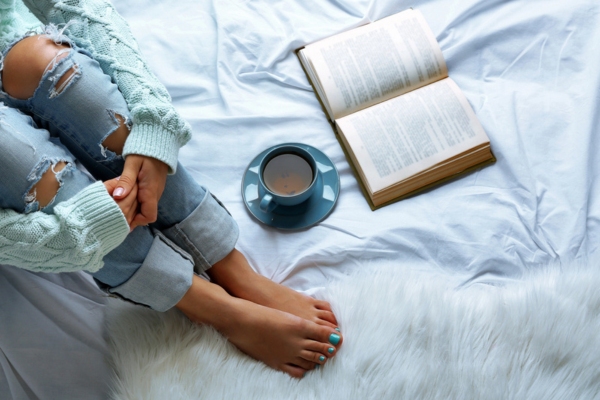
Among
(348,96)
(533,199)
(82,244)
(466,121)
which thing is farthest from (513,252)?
(82,244)

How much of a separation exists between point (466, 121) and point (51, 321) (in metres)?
0.76

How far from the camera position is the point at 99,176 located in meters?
0.72

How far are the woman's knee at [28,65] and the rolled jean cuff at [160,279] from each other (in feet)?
0.82

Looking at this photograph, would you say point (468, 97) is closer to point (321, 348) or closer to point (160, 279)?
point (321, 348)

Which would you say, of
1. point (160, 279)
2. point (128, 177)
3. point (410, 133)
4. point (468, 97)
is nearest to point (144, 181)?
point (128, 177)

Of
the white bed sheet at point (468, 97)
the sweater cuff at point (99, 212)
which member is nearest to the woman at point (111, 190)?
the sweater cuff at point (99, 212)

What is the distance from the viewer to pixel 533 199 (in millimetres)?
833

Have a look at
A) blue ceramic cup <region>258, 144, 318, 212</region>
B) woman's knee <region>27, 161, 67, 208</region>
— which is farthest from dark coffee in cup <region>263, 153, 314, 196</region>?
woman's knee <region>27, 161, 67, 208</region>

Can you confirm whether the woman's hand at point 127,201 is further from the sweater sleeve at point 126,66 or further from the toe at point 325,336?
the toe at point 325,336

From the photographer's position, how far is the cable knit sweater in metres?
0.58

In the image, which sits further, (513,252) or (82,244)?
(513,252)

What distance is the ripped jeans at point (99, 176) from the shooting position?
1.97ft

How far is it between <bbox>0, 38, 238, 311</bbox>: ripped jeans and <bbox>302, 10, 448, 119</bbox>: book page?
0.33 meters

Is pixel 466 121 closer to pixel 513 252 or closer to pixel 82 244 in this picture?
pixel 513 252
